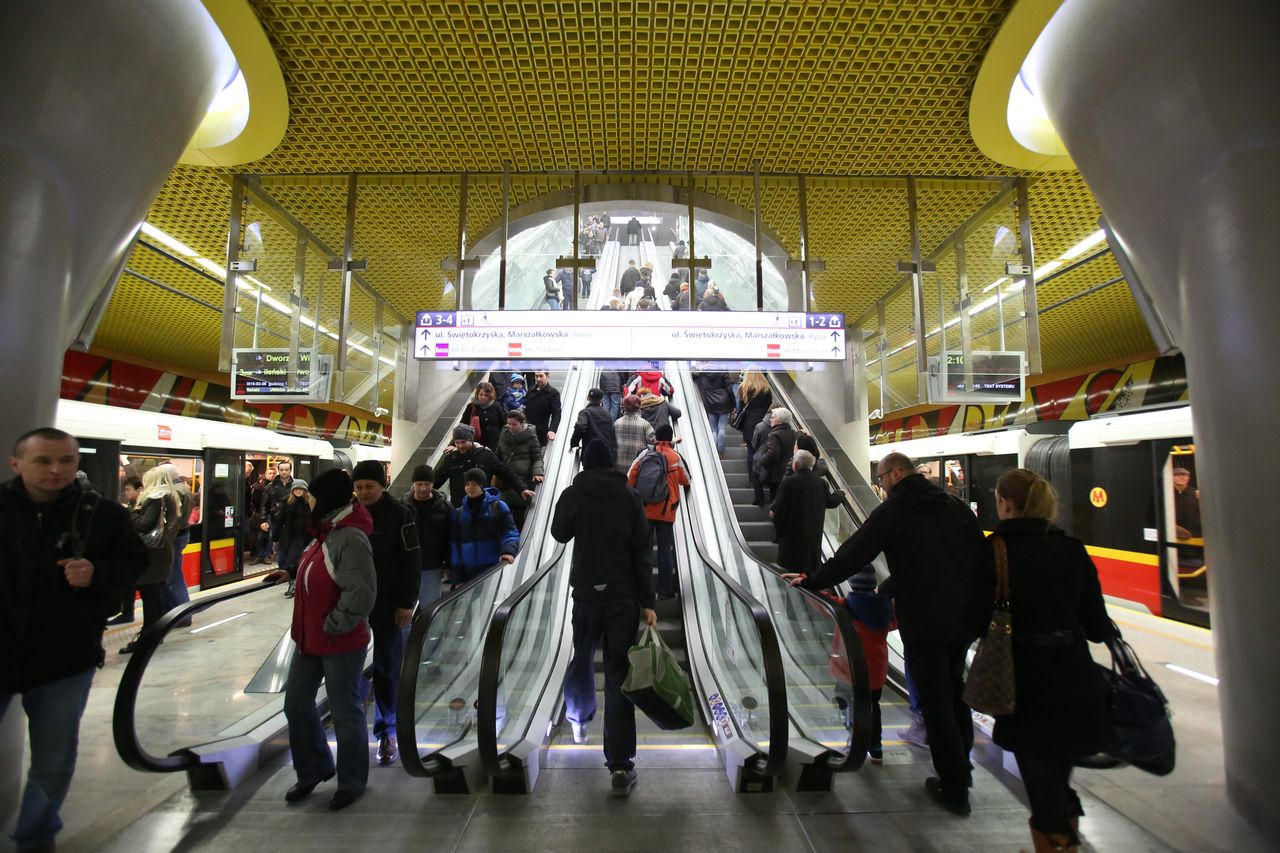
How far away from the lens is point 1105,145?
3057 mm

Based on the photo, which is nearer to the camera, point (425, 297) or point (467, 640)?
point (467, 640)

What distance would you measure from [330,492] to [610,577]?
4.24 ft

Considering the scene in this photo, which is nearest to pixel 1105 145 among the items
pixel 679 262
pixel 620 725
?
pixel 679 262

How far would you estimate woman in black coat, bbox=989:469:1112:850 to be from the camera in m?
1.95

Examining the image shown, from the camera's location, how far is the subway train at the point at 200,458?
6.39 meters

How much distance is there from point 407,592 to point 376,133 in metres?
3.35

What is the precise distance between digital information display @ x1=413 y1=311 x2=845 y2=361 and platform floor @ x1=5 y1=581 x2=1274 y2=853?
2.58 m

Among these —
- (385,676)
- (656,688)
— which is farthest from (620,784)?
(385,676)

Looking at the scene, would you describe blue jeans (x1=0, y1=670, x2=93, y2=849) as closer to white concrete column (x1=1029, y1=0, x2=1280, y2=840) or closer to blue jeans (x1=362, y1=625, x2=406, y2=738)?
blue jeans (x1=362, y1=625, x2=406, y2=738)

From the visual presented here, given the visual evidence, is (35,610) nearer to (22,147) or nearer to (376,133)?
(22,147)

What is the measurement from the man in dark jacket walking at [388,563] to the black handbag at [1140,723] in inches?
110

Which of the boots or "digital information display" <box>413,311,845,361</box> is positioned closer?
the boots

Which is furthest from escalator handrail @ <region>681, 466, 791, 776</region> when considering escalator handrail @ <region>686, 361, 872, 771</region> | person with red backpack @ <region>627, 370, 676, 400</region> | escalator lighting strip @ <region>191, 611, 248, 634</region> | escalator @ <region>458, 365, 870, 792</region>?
escalator lighting strip @ <region>191, 611, 248, 634</region>

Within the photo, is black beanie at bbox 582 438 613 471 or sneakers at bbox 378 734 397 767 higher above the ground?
black beanie at bbox 582 438 613 471
